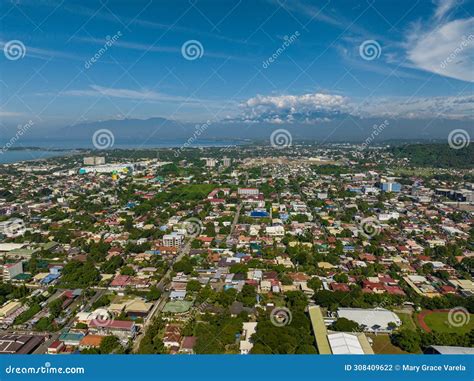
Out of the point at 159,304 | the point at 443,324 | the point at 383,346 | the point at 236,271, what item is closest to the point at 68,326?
the point at 159,304

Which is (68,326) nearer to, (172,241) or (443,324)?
(172,241)

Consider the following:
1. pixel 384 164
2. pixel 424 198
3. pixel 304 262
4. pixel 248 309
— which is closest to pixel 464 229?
pixel 424 198

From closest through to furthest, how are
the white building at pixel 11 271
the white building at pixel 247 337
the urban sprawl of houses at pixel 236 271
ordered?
the white building at pixel 247 337 → the urban sprawl of houses at pixel 236 271 → the white building at pixel 11 271

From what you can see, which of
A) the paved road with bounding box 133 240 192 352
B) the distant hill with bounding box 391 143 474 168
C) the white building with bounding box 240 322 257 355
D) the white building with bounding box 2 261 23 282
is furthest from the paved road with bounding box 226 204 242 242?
the distant hill with bounding box 391 143 474 168

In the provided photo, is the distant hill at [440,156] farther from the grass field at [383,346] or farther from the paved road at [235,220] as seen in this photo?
the grass field at [383,346]

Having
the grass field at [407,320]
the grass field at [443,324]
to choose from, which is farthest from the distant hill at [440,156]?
the grass field at [407,320]

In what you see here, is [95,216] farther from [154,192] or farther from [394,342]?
[394,342]
